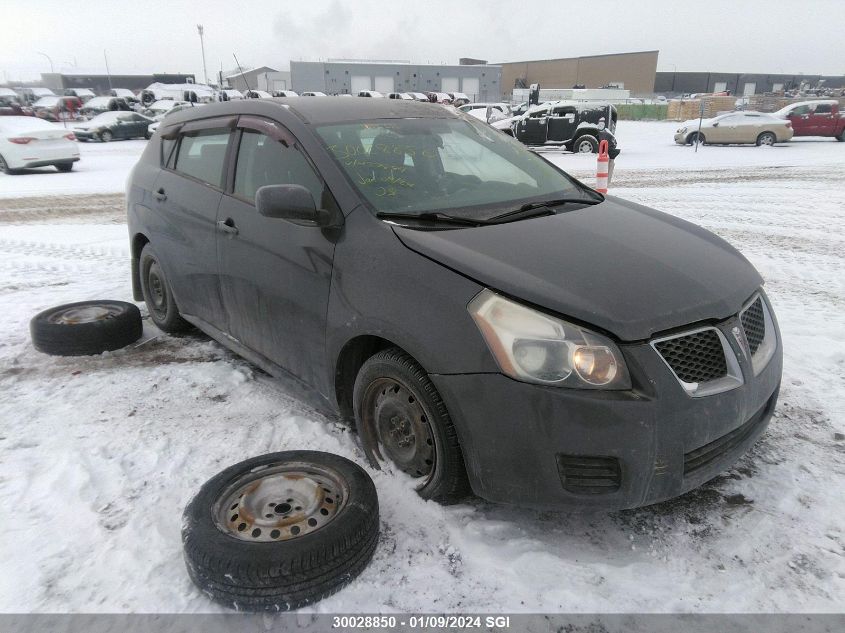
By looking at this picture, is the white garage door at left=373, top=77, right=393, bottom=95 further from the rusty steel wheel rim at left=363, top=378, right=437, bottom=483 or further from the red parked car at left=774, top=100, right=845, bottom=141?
the rusty steel wheel rim at left=363, top=378, right=437, bottom=483

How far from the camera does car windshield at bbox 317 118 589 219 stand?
2861 millimetres

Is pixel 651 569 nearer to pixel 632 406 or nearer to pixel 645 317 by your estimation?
pixel 632 406

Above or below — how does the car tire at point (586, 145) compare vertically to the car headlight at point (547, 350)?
below

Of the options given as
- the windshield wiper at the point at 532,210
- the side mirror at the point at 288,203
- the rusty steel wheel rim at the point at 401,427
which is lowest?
the rusty steel wheel rim at the point at 401,427

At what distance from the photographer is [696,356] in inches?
87.4

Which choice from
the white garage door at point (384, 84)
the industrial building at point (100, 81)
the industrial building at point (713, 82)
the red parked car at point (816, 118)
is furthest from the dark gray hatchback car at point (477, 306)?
the industrial building at point (713, 82)

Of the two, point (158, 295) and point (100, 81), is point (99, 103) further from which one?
point (100, 81)

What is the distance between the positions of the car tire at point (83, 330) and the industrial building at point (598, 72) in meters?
80.1

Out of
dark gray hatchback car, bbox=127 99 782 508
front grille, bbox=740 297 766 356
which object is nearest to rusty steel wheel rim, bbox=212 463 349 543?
dark gray hatchback car, bbox=127 99 782 508

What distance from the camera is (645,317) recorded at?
2158mm

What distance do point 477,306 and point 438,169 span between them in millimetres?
1214

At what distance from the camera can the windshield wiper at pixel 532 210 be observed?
2797 mm

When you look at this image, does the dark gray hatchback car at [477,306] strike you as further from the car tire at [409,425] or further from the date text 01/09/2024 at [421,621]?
the date text 01/09/2024 at [421,621]

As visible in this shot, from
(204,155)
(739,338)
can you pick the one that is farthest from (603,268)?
(204,155)
